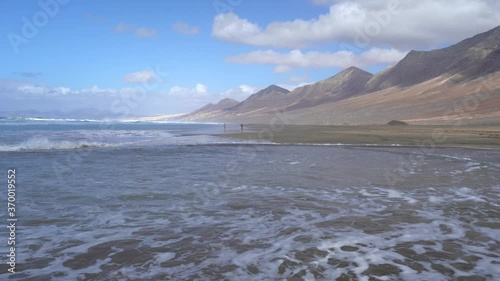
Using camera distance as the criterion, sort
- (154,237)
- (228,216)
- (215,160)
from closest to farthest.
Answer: (154,237)
(228,216)
(215,160)

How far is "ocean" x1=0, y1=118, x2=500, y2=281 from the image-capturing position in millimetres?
6461

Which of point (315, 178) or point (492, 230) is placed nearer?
point (492, 230)

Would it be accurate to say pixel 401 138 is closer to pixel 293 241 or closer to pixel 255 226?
pixel 255 226

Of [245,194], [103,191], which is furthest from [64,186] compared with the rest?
[245,194]

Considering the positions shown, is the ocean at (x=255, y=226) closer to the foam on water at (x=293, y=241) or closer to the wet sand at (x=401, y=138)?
the foam on water at (x=293, y=241)

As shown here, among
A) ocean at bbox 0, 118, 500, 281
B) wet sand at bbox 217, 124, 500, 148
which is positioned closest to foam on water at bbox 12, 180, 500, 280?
ocean at bbox 0, 118, 500, 281

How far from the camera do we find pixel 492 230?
8648 mm

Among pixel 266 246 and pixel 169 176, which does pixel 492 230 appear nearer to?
pixel 266 246

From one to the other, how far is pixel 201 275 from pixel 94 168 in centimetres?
1624

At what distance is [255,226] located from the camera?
9.16 m

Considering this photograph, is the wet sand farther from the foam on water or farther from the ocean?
the foam on water

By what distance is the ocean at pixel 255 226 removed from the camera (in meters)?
6.46

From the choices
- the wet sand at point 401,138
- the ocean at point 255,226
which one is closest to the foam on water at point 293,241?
the ocean at point 255,226

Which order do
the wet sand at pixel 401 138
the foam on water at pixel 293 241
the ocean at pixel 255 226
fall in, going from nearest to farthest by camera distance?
the foam on water at pixel 293 241
the ocean at pixel 255 226
the wet sand at pixel 401 138
